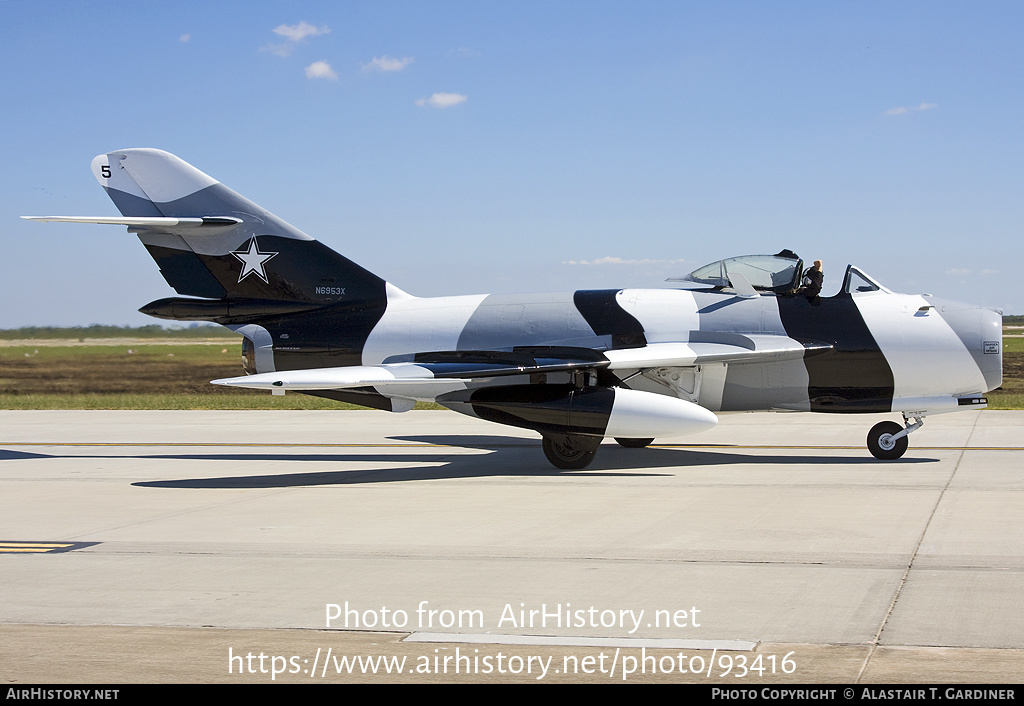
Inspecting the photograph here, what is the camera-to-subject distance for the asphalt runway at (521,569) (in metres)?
5.53

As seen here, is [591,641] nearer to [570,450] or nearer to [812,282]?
[570,450]

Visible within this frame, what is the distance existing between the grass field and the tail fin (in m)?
5.08

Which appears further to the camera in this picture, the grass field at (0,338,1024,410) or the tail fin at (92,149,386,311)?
the grass field at (0,338,1024,410)

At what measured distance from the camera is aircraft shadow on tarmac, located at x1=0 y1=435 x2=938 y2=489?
1385cm

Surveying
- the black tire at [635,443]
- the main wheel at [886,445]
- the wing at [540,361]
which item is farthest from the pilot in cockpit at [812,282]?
the black tire at [635,443]

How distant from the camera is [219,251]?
16.1 m

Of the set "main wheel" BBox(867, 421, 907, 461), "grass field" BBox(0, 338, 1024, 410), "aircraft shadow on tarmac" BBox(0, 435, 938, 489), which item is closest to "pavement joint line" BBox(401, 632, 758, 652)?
"aircraft shadow on tarmac" BBox(0, 435, 938, 489)

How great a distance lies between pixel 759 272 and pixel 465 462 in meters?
5.49

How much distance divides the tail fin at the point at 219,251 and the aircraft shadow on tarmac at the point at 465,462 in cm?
263

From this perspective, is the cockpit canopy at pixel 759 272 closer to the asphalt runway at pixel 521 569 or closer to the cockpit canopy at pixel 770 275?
the cockpit canopy at pixel 770 275

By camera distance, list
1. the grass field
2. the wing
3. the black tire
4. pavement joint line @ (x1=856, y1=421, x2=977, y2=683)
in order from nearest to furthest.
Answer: pavement joint line @ (x1=856, y1=421, x2=977, y2=683) → the wing → the black tire → the grass field

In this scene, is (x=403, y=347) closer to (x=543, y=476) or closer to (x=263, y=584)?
(x=543, y=476)

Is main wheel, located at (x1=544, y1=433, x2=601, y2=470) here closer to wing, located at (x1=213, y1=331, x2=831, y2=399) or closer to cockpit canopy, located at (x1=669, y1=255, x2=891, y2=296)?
wing, located at (x1=213, y1=331, x2=831, y2=399)

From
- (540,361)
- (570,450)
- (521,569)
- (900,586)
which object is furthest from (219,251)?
(900,586)
